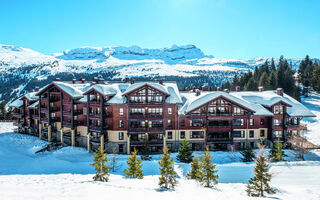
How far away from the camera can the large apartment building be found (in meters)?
38.0

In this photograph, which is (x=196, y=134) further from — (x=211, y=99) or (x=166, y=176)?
(x=166, y=176)

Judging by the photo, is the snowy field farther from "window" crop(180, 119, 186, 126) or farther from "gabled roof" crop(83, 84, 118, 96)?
"gabled roof" crop(83, 84, 118, 96)

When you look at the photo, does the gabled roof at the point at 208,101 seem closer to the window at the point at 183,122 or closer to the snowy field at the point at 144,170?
the window at the point at 183,122

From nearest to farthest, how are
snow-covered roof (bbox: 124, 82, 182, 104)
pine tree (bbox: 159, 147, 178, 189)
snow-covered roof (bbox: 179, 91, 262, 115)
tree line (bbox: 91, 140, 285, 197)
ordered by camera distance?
1. tree line (bbox: 91, 140, 285, 197)
2. pine tree (bbox: 159, 147, 178, 189)
3. snow-covered roof (bbox: 124, 82, 182, 104)
4. snow-covered roof (bbox: 179, 91, 262, 115)

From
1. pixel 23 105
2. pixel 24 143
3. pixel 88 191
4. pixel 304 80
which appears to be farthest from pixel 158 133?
pixel 304 80

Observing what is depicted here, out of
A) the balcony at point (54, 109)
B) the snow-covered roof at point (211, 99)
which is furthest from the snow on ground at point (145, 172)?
the snow-covered roof at point (211, 99)

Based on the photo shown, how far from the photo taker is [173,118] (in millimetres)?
39031

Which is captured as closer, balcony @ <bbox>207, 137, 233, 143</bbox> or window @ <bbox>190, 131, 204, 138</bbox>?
balcony @ <bbox>207, 137, 233, 143</bbox>

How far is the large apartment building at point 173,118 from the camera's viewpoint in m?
38.0

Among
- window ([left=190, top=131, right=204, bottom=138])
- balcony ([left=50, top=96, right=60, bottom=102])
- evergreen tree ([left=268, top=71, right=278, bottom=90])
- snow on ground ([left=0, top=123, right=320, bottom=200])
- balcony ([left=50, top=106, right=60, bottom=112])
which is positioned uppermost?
evergreen tree ([left=268, top=71, right=278, bottom=90])

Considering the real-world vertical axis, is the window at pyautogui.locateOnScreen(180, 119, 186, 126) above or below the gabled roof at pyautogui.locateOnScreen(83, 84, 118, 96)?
below

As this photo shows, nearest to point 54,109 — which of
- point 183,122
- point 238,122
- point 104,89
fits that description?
point 104,89

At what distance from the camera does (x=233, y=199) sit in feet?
61.4

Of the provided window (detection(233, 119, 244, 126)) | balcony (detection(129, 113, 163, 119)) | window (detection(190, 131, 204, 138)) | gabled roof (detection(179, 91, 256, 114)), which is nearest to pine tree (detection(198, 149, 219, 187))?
gabled roof (detection(179, 91, 256, 114))
